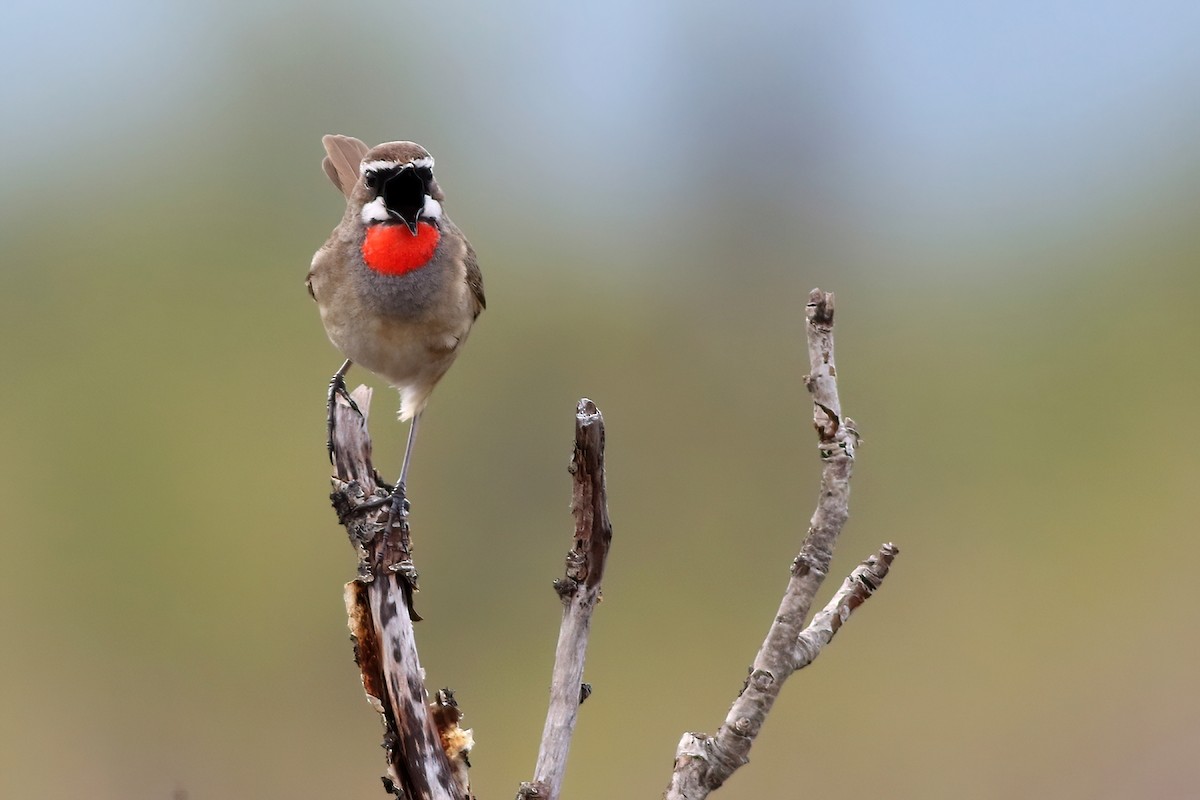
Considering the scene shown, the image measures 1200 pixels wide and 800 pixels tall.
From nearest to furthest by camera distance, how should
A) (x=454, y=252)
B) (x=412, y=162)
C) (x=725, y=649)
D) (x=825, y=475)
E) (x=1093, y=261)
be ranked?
1. (x=825, y=475)
2. (x=412, y=162)
3. (x=454, y=252)
4. (x=725, y=649)
5. (x=1093, y=261)

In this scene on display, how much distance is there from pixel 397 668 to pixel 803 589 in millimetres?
1462

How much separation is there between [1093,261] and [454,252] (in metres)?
14.3

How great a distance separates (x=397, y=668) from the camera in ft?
12.8

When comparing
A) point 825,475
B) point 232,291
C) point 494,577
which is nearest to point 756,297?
point 494,577

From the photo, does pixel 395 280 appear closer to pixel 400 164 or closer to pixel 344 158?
pixel 400 164

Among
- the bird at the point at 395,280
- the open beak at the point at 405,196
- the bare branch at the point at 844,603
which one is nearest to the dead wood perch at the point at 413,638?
the bare branch at the point at 844,603

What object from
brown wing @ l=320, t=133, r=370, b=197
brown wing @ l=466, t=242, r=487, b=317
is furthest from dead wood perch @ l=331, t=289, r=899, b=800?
brown wing @ l=320, t=133, r=370, b=197

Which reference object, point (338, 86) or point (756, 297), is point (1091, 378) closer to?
point (756, 297)

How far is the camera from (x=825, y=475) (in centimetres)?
295

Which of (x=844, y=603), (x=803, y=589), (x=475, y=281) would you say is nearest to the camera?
(x=803, y=589)

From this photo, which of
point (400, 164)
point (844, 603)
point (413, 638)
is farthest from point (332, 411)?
point (844, 603)

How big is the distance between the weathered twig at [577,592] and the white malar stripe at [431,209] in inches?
92.7

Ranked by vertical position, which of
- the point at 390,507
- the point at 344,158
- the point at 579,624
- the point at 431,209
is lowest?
the point at 579,624

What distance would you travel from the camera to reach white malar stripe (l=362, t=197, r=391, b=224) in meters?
5.57
